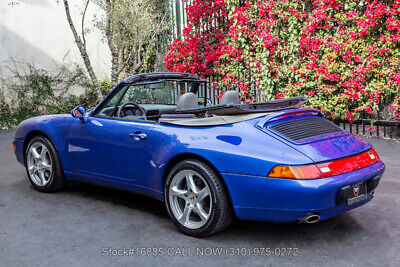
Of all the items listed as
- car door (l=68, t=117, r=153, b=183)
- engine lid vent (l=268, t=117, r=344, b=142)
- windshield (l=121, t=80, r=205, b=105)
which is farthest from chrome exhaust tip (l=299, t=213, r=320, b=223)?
windshield (l=121, t=80, r=205, b=105)

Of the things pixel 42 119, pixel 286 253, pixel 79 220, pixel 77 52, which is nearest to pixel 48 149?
pixel 42 119

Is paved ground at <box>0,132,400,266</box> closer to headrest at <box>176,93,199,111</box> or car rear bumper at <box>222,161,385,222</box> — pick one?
car rear bumper at <box>222,161,385,222</box>

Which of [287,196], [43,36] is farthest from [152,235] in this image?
[43,36]

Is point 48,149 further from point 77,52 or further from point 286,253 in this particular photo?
point 77,52

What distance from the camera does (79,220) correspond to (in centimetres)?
438

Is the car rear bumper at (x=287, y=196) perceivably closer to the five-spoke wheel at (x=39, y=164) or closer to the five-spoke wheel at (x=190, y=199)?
the five-spoke wheel at (x=190, y=199)

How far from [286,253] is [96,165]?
7.30 ft

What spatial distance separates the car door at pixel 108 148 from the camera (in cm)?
427

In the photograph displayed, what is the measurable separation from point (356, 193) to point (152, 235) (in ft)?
5.76

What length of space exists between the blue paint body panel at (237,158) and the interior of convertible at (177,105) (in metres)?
0.11

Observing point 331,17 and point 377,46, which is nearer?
point 377,46

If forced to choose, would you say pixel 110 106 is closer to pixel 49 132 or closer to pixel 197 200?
pixel 49 132

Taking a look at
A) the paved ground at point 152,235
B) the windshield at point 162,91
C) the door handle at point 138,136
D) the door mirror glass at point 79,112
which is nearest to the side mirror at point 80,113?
the door mirror glass at point 79,112

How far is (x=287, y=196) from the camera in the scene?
329 centimetres
